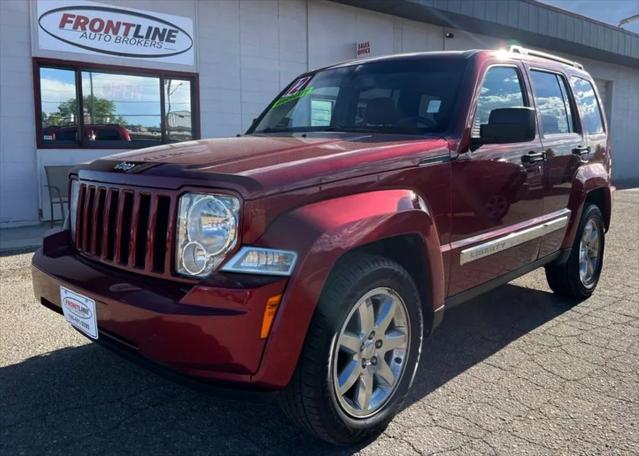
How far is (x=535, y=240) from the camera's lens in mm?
3961

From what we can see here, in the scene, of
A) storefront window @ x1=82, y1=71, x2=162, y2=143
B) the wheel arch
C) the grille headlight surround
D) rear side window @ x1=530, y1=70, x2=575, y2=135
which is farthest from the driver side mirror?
storefront window @ x1=82, y1=71, x2=162, y2=143

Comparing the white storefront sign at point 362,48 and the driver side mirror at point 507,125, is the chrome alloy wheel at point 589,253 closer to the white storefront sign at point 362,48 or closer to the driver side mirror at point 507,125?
the driver side mirror at point 507,125

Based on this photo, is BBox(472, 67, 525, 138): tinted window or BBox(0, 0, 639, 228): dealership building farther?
BBox(0, 0, 639, 228): dealership building

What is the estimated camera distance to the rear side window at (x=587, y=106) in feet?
15.8

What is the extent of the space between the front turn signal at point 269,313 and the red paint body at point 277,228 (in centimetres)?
2

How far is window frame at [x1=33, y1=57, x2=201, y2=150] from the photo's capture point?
28.8 ft

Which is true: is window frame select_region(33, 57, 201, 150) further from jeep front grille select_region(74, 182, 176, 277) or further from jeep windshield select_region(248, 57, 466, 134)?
jeep front grille select_region(74, 182, 176, 277)

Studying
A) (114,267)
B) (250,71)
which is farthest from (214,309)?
(250,71)

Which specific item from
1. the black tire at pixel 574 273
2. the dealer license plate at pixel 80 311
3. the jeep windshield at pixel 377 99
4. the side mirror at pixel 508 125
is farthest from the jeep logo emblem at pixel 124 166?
the black tire at pixel 574 273

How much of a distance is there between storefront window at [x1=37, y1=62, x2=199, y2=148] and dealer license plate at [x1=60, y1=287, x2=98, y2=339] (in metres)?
7.15

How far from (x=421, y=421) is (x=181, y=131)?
28.5 ft

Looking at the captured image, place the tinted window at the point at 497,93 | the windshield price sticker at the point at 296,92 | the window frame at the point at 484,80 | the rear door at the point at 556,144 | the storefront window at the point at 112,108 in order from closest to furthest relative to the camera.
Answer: the window frame at the point at 484,80
the tinted window at the point at 497,93
the rear door at the point at 556,144
the windshield price sticker at the point at 296,92
the storefront window at the point at 112,108

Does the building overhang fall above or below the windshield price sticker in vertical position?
above

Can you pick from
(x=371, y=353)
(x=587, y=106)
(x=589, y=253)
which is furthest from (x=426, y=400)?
(x=587, y=106)
